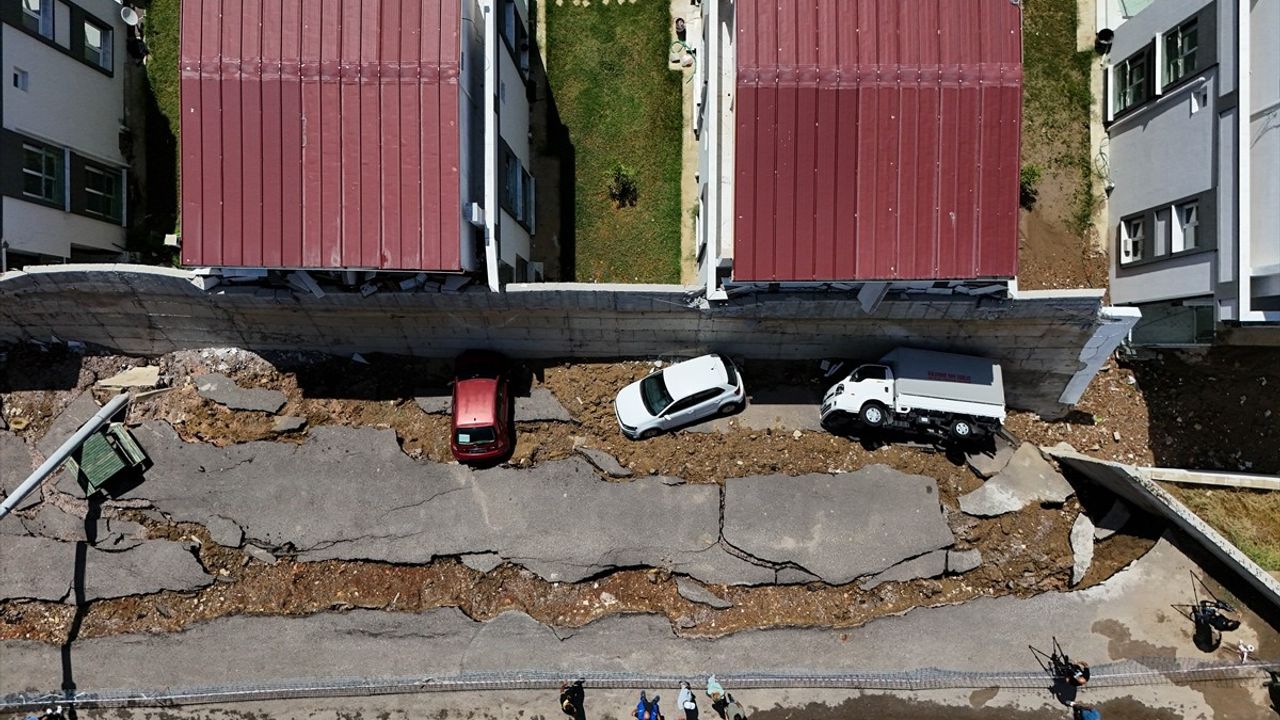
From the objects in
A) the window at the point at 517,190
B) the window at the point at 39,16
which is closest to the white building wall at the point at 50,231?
the window at the point at 39,16

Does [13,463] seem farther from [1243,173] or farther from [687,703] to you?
[1243,173]

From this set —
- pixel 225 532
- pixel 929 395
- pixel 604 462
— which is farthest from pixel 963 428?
pixel 225 532

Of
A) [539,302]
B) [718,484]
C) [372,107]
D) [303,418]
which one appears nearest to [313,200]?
[372,107]

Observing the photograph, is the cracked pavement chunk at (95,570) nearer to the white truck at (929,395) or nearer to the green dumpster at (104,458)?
the green dumpster at (104,458)

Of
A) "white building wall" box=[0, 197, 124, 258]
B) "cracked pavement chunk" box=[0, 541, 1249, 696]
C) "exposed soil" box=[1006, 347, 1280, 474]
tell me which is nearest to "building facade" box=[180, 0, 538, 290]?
"white building wall" box=[0, 197, 124, 258]

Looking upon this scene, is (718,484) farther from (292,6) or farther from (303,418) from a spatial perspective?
(292,6)

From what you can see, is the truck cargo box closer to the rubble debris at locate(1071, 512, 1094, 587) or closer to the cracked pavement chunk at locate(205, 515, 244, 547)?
the rubble debris at locate(1071, 512, 1094, 587)
